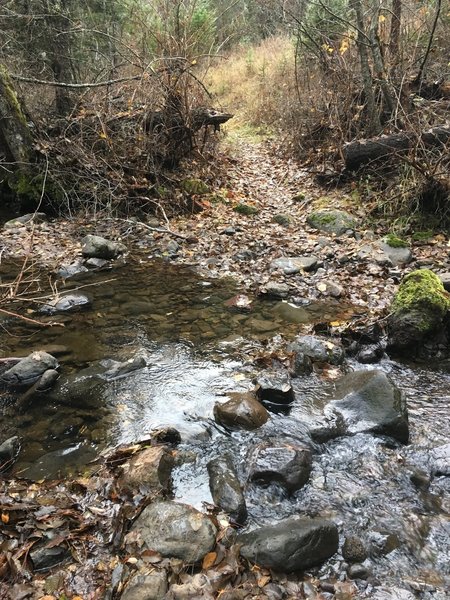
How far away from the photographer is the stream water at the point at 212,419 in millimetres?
2844

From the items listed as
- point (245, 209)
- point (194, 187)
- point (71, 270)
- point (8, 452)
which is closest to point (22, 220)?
point (71, 270)

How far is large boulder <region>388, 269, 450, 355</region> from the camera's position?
14.6 ft

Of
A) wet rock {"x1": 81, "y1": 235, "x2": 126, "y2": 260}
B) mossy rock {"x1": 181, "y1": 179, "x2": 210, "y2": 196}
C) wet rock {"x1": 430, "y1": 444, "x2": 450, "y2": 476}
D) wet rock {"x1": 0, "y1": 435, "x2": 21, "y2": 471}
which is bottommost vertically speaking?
wet rock {"x1": 430, "y1": 444, "x2": 450, "y2": 476}

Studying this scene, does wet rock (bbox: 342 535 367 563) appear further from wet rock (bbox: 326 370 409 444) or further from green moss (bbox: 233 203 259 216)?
green moss (bbox: 233 203 259 216)

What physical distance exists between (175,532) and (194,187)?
7.64m

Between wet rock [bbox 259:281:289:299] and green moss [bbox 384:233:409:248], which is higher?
green moss [bbox 384:233:409:248]

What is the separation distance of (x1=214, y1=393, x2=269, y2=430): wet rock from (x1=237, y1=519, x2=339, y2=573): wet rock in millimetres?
1033

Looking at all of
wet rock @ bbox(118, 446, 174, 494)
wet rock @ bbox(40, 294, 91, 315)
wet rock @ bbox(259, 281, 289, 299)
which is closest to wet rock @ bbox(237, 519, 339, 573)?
wet rock @ bbox(118, 446, 174, 494)

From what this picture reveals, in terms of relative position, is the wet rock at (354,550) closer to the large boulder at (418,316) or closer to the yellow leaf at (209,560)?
the yellow leaf at (209,560)

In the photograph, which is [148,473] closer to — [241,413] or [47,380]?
[241,413]

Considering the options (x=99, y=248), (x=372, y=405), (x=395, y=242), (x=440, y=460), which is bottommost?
(x=440, y=460)

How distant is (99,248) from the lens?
714 centimetres

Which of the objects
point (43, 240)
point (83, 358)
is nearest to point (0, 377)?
point (83, 358)

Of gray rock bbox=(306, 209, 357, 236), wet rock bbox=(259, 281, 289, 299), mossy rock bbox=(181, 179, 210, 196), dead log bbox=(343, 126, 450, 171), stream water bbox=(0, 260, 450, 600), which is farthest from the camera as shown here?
mossy rock bbox=(181, 179, 210, 196)
